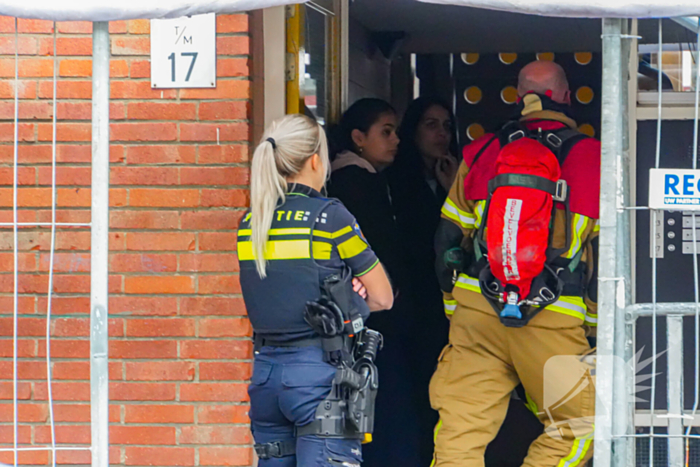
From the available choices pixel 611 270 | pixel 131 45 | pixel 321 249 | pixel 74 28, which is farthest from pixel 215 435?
pixel 611 270

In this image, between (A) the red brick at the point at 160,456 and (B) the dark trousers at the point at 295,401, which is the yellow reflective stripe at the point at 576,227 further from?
(A) the red brick at the point at 160,456

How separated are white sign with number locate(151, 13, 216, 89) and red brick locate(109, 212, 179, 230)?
18.4 inches

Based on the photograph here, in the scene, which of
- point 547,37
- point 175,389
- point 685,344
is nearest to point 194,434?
point 175,389

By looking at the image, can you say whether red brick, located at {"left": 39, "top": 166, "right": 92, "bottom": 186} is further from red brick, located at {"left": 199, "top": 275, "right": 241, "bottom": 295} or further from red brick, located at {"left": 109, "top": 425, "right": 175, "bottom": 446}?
red brick, located at {"left": 109, "top": 425, "right": 175, "bottom": 446}

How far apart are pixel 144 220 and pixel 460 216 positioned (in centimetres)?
134

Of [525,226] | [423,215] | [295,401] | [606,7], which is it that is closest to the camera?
[606,7]

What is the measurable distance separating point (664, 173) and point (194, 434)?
222 centimetres

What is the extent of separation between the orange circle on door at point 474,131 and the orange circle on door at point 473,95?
0.19m

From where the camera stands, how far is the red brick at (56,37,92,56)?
12.3 feet

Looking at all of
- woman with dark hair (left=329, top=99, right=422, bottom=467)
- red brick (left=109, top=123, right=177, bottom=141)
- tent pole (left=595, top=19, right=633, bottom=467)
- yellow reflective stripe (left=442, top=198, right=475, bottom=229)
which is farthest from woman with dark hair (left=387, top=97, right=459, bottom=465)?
tent pole (left=595, top=19, right=633, bottom=467)

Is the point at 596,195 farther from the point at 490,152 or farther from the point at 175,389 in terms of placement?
the point at 175,389

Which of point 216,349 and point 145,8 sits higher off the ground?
point 145,8

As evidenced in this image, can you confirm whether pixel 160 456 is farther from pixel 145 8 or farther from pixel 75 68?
pixel 145 8

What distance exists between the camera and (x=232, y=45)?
12.1 feet
